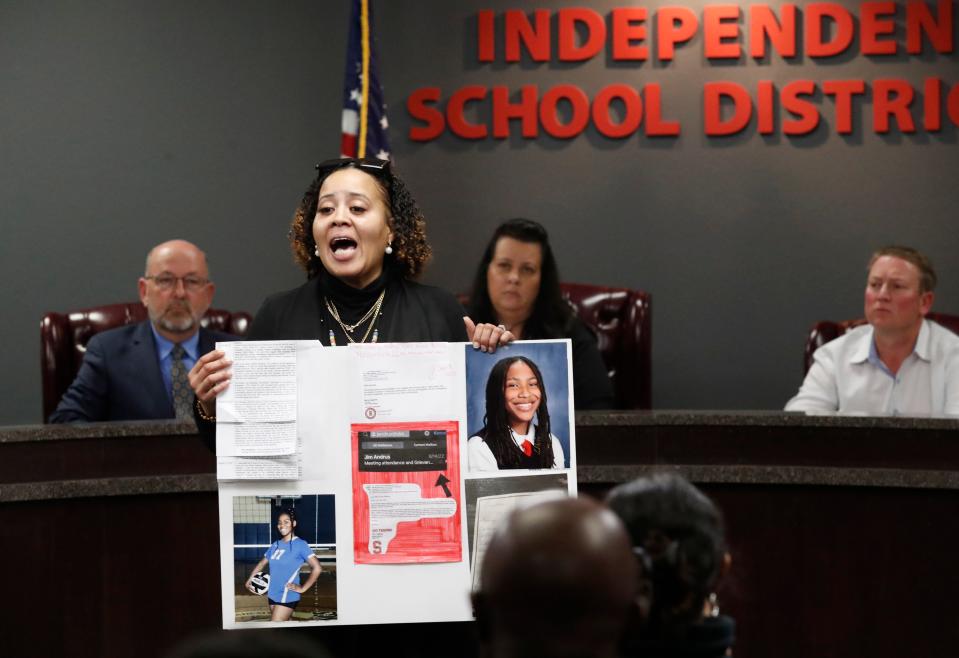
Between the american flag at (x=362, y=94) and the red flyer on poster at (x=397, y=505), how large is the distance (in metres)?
3.16

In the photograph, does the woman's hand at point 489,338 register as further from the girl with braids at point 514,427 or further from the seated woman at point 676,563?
the seated woman at point 676,563

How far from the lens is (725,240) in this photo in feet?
17.9

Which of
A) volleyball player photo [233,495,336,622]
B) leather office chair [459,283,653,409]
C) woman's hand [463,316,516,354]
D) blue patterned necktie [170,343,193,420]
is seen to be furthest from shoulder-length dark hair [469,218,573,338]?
volleyball player photo [233,495,336,622]

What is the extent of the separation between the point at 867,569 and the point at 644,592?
6.83 feet

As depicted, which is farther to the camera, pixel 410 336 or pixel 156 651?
pixel 156 651

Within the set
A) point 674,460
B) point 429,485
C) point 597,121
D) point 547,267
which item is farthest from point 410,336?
point 597,121

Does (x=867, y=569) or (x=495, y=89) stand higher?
(x=495, y=89)

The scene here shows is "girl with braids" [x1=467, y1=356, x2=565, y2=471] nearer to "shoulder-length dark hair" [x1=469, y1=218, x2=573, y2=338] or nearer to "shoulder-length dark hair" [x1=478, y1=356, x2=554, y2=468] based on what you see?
"shoulder-length dark hair" [x1=478, y1=356, x2=554, y2=468]

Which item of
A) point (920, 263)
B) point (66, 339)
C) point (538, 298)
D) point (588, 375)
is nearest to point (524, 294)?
point (538, 298)

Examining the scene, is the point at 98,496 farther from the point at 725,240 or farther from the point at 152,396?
the point at 725,240

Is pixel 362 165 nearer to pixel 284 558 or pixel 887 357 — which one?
pixel 284 558

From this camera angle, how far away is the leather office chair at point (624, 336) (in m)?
4.33

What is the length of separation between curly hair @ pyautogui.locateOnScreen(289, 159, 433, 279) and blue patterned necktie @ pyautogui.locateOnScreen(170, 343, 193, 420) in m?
1.83

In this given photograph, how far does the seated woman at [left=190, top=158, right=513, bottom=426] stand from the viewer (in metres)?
2.23
